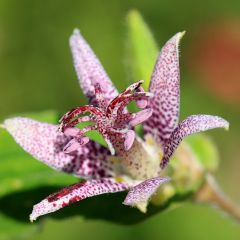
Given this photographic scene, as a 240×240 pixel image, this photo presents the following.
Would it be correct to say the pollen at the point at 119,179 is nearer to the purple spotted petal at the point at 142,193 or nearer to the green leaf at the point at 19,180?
the purple spotted petal at the point at 142,193

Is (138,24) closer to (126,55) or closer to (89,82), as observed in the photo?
(126,55)

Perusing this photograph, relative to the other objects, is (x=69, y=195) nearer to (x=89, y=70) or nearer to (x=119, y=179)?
(x=119, y=179)

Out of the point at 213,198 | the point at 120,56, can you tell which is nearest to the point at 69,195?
the point at 213,198

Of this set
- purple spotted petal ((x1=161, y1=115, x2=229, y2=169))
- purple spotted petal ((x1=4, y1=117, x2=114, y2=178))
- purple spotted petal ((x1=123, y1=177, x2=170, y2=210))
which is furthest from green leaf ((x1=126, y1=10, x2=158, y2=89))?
purple spotted petal ((x1=123, y1=177, x2=170, y2=210))

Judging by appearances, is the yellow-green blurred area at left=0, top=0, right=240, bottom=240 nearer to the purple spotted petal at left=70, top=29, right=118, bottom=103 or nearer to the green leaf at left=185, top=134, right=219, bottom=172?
the green leaf at left=185, top=134, right=219, bottom=172

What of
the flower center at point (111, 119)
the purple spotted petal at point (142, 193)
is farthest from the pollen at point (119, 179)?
the purple spotted petal at point (142, 193)

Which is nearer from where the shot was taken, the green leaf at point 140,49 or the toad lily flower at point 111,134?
the toad lily flower at point 111,134
